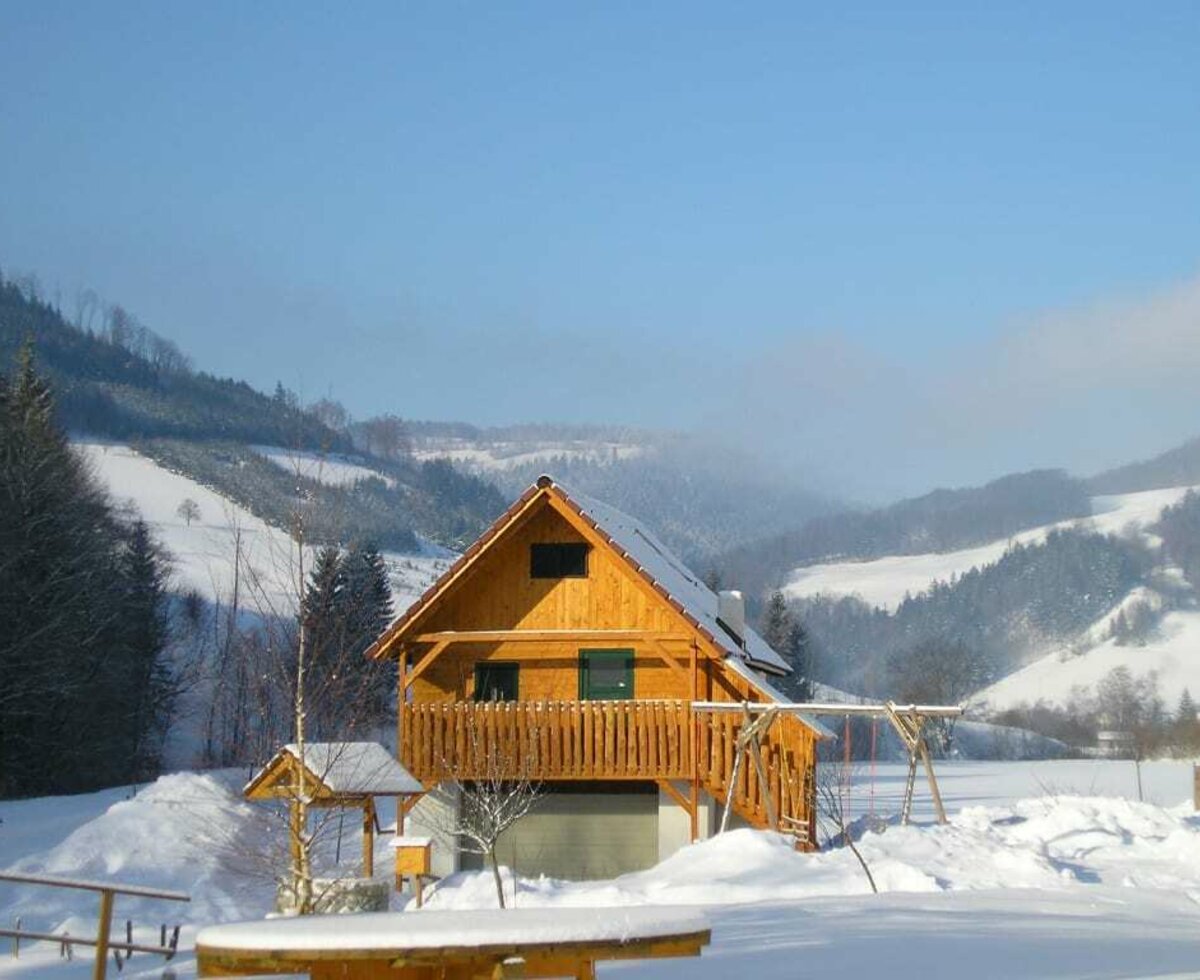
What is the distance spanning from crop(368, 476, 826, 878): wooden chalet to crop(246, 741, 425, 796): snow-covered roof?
3.25m

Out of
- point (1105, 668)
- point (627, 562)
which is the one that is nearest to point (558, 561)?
point (627, 562)

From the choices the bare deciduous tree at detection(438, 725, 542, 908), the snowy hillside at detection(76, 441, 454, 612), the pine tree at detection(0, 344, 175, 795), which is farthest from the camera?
the snowy hillside at detection(76, 441, 454, 612)

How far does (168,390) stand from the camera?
187m

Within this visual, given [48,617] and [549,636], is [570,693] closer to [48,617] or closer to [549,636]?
[549,636]

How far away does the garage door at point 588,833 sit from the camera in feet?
91.0

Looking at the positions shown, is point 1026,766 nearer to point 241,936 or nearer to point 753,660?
point 753,660

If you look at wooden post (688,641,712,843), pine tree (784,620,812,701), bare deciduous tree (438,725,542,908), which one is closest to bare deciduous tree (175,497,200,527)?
pine tree (784,620,812,701)

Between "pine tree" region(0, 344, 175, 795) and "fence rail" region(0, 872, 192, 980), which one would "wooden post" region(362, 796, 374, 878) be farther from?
"pine tree" region(0, 344, 175, 795)

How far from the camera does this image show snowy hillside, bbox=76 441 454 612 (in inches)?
3593

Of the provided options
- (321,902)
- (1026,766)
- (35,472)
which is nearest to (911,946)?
(321,902)

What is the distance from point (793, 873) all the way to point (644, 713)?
21.9ft

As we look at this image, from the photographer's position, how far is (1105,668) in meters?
170

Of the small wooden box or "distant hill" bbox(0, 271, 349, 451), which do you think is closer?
the small wooden box

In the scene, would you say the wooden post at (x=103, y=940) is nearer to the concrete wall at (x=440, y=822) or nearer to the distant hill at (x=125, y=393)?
the concrete wall at (x=440, y=822)
